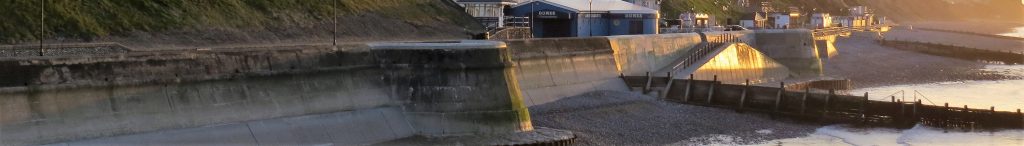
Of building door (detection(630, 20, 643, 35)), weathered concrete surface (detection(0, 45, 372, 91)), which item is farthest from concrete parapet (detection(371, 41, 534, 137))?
building door (detection(630, 20, 643, 35))

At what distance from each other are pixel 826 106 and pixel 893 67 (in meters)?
39.5

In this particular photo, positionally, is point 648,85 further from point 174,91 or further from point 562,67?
point 174,91

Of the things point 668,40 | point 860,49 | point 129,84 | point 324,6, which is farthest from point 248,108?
point 860,49

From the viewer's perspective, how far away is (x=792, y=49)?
5850 cm

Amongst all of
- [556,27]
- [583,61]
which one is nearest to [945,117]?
[583,61]

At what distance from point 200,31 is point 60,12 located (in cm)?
445

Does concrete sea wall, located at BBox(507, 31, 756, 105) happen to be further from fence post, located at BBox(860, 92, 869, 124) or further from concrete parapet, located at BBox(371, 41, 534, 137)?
fence post, located at BBox(860, 92, 869, 124)

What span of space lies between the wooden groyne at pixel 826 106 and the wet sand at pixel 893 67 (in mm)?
20125

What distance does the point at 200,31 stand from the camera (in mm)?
34969

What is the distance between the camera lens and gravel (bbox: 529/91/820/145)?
1261 inches

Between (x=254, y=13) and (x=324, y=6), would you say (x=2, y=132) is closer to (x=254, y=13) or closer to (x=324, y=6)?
(x=254, y=13)

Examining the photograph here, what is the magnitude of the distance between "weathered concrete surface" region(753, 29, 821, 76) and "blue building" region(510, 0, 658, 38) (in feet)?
21.3

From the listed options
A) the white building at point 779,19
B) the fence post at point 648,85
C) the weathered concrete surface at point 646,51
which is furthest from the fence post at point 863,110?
the white building at point 779,19

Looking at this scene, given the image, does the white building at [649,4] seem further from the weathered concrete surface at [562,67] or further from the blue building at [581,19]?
the weathered concrete surface at [562,67]
